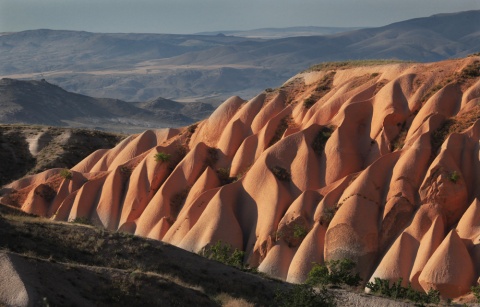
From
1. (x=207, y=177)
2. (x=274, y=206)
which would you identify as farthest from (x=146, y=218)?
(x=274, y=206)

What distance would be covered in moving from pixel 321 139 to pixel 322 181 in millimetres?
3270

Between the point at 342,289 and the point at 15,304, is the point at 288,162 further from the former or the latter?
the point at 15,304

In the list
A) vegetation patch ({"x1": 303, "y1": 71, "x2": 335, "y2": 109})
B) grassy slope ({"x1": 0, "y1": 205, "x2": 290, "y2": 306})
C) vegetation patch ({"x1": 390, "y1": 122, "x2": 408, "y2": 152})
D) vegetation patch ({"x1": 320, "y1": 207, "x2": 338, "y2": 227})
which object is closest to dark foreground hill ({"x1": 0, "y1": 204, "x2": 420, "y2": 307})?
grassy slope ({"x1": 0, "y1": 205, "x2": 290, "y2": 306})

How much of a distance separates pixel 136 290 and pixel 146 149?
44.5 meters

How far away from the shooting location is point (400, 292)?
4878 cm

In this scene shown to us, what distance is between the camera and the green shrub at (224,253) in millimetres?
56781

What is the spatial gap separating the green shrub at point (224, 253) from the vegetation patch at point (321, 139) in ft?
28.7

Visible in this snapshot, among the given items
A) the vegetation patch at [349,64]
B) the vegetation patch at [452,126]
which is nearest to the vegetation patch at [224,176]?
the vegetation patch at [349,64]

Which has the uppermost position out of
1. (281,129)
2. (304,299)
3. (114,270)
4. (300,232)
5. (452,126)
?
(452,126)

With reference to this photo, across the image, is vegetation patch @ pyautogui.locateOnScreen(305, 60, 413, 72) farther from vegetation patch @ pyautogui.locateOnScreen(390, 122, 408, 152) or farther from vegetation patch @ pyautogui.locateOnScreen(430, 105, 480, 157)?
vegetation patch @ pyautogui.locateOnScreen(430, 105, 480, 157)

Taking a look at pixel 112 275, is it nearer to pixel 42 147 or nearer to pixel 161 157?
pixel 161 157

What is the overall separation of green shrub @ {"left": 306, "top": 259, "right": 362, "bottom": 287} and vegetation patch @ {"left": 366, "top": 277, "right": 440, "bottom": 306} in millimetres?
973

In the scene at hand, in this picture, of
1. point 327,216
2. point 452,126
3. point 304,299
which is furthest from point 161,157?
point 304,299

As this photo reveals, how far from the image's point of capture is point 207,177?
67000 millimetres
